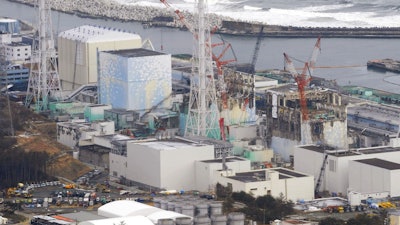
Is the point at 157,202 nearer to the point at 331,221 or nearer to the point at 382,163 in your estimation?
the point at 331,221

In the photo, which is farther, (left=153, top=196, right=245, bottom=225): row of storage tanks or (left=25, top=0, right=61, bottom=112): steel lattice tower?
(left=25, top=0, right=61, bottom=112): steel lattice tower

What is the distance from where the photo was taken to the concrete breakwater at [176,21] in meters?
52.0

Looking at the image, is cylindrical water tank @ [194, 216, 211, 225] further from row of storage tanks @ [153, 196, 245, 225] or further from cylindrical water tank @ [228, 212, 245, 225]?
cylindrical water tank @ [228, 212, 245, 225]

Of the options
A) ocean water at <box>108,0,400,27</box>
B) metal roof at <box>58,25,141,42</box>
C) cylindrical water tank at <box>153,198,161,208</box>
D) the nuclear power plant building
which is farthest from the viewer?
ocean water at <box>108,0,400,27</box>

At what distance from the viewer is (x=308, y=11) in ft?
189

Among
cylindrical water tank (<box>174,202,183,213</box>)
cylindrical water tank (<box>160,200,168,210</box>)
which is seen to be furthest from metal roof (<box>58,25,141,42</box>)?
cylindrical water tank (<box>174,202,183,213</box>)

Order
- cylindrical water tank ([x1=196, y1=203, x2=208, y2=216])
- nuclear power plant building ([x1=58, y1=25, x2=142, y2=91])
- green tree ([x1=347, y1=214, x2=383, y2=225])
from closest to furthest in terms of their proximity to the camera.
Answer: cylindrical water tank ([x1=196, y1=203, x2=208, y2=216]), green tree ([x1=347, y1=214, x2=383, y2=225]), nuclear power plant building ([x1=58, y1=25, x2=142, y2=91])

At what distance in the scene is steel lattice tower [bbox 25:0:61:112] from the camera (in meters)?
41.0

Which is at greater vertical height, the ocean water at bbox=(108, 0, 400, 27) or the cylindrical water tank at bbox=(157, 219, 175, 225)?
the ocean water at bbox=(108, 0, 400, 27)

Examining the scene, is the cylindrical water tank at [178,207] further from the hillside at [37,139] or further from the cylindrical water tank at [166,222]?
the hillside at [37,139]

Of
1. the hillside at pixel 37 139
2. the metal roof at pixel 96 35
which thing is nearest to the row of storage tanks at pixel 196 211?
the hillside at pixel 37 139

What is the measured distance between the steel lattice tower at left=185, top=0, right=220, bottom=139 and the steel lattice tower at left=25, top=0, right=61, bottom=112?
471 cm

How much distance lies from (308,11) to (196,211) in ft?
94.7

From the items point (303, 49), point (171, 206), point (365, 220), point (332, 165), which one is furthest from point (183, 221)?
point (303, 49)
